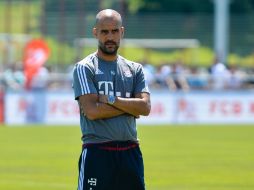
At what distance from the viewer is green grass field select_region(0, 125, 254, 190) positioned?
54.7 ft

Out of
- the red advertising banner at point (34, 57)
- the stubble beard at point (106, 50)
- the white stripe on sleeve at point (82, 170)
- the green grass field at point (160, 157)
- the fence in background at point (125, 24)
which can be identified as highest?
the fence in background at point (125, 24)

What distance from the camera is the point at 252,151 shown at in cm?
2339

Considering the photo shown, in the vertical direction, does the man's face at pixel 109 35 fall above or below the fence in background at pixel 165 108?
above

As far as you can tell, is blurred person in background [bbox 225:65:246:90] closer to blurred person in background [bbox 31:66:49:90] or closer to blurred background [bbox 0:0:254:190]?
blurred background [bbox 0:0:254:190]

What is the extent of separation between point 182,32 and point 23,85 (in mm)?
16645

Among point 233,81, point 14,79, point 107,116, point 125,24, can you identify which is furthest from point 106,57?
point 125,24

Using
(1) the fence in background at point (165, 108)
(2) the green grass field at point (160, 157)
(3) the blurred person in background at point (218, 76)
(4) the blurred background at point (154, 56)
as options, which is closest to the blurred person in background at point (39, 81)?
(4) the blurred background at point (154, 56)

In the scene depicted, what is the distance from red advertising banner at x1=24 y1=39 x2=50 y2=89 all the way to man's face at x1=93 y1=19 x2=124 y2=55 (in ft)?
92.1

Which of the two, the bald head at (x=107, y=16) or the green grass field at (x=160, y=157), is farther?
the green grass field at (x=160, y=157)

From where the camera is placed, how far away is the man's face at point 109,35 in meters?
8.54

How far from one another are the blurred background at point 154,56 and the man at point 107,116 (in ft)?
86.2

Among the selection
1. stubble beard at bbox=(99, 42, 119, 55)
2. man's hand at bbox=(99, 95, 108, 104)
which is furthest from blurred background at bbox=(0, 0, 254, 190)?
stubble beard at bbox=(99, 42, 119, 55)

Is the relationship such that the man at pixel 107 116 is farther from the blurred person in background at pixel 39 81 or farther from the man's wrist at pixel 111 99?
the blurred person in background at pixel 39 81

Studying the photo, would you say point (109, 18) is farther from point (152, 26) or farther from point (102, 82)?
point (152, 26)
